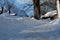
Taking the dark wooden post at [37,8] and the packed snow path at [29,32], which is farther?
the dark wooden post at [37,8]

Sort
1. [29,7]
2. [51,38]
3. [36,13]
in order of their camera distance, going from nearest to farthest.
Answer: [51,38] < [36,13] < [29,7]

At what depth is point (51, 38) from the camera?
17.4 ft

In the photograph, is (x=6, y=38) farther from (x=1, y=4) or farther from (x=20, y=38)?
(x=1, y=4)

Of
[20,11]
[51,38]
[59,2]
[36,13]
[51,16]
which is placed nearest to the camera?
[51,38]

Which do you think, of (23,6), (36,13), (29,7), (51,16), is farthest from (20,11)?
(36,13)

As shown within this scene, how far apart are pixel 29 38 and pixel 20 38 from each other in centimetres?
25

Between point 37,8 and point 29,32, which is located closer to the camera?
point 29,32

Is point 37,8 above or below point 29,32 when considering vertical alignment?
below

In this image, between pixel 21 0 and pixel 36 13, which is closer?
pixel 36 13

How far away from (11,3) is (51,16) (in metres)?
10.4

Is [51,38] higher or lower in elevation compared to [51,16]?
higher

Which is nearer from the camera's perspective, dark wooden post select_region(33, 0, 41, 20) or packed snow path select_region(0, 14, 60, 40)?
packed snow path select_region(0, 14, 60, 40)

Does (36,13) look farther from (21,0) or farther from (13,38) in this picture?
(21,0)

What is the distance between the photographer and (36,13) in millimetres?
16375
